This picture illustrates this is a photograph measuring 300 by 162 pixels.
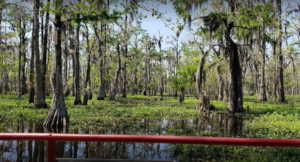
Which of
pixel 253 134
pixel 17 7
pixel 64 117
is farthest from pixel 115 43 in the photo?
pixel 253 134

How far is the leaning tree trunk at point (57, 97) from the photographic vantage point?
9.80 meters

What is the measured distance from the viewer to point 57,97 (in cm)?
1023

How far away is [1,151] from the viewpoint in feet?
18.3

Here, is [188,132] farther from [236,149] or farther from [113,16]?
[113,16]

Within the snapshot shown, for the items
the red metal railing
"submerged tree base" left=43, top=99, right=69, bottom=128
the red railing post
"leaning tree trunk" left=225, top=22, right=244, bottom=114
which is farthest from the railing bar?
"leaning tree trunk" left=225, top=22, right=244, bottom=114

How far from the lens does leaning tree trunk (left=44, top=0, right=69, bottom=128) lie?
980 centimetres

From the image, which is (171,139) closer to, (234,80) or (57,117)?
(57,117)

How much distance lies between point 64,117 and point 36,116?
2852mm

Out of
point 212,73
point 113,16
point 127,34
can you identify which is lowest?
point 212,73

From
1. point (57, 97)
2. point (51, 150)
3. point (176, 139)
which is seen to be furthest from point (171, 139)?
point (57, 97)

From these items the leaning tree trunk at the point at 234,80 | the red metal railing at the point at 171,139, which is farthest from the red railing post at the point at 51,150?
the leaning tree trunk at the point at 234,80

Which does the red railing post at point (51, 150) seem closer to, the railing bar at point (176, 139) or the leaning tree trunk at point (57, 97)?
the railing bar at point (176, 139)

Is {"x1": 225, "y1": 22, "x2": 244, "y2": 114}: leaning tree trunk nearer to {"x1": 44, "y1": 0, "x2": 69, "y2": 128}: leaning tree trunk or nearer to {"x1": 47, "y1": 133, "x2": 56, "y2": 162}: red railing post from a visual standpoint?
{"x1": 44, "y1": 0, "x2": 69, "y2": 128}: leaning tree trunk

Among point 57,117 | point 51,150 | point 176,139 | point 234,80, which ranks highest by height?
point 234,80
